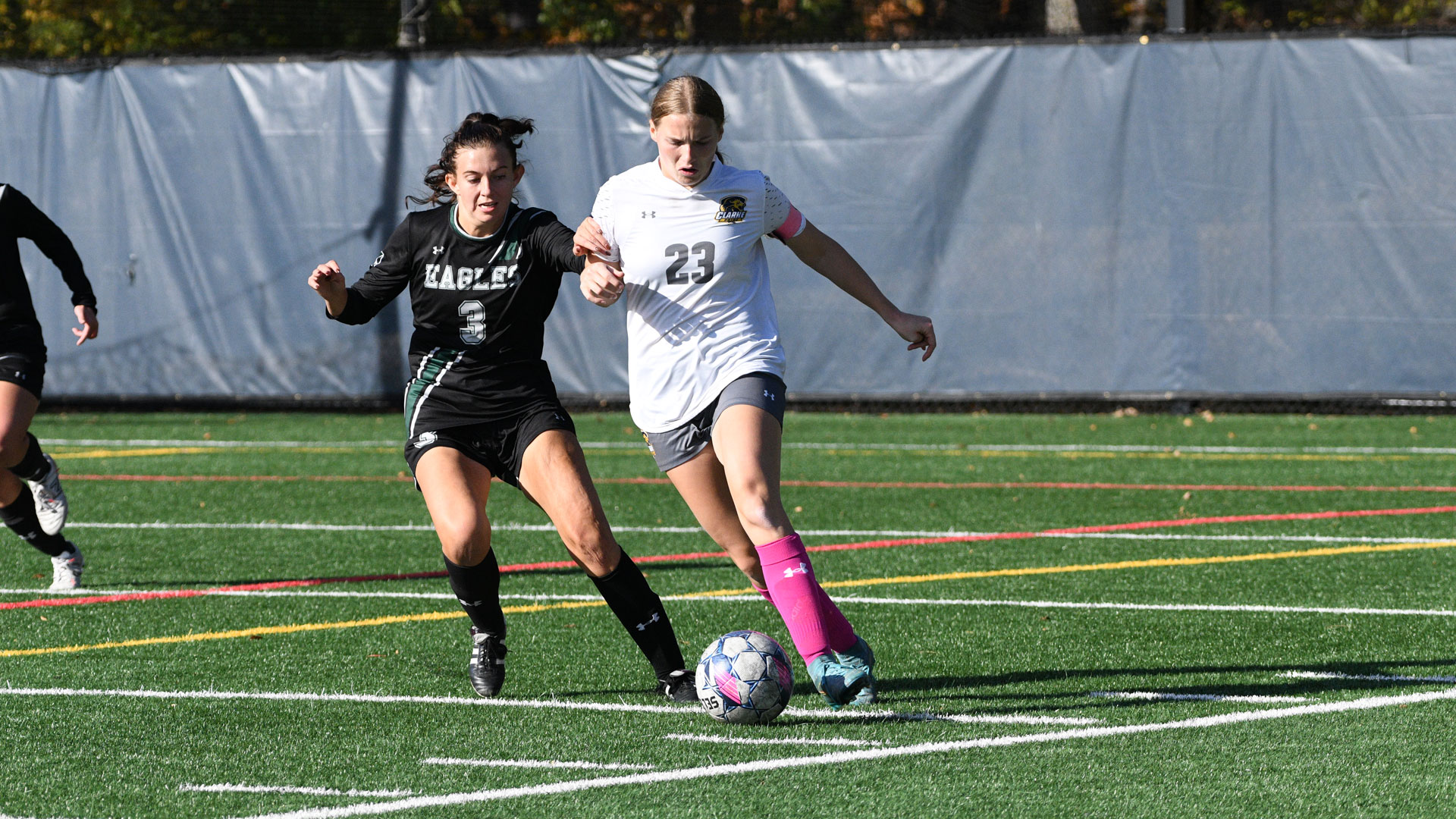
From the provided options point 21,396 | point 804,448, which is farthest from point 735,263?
point 804,448

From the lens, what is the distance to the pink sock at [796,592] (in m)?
5.32

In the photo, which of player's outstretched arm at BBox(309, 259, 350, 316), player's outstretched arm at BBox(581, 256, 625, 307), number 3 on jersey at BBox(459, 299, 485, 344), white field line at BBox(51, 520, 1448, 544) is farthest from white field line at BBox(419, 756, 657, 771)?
white field line at BBox(51, 520, 1448, 544)

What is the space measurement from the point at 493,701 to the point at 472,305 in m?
1.32

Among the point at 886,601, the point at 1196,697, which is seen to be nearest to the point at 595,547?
the point at 1196,697

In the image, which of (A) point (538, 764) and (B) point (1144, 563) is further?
(B) point (1144, 563)

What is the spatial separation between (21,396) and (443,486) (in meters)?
3.12

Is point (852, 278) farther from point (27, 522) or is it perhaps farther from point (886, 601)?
point (27, 522)

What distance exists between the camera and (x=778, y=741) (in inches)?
200

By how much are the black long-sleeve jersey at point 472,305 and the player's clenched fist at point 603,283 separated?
15.7 inches

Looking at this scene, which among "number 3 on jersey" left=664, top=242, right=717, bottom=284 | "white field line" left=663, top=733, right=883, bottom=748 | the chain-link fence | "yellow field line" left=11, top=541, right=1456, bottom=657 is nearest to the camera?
"white field line" left=663, top=733, right=883, bottom=748

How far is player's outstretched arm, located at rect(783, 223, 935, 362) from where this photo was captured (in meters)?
5.76

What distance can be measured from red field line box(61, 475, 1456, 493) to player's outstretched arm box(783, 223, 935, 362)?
607 cm

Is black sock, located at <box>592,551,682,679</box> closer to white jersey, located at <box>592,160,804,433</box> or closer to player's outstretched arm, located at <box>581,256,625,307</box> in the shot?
white jersey, located at <box>592,160,804,433</box>

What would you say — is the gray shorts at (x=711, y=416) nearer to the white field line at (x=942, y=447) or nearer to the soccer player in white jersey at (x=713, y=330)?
the soccer player in white jersey at (x=713, y=330)
